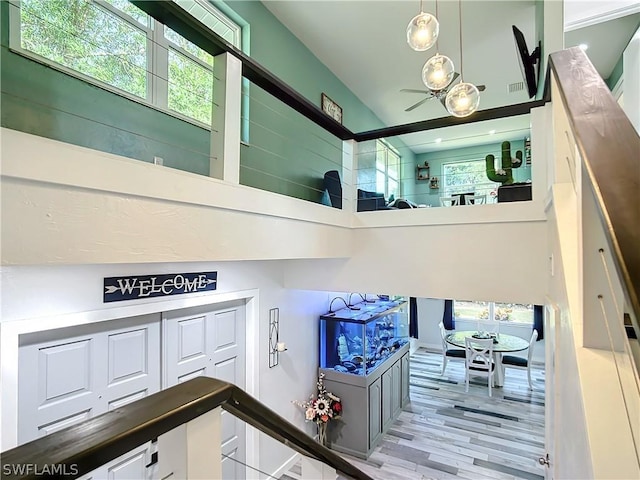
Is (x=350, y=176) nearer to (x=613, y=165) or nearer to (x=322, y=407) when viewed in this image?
(x=613, y=165)

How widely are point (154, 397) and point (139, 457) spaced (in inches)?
109

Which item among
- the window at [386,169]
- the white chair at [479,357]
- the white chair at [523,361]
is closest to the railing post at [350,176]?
the window at [386,169]

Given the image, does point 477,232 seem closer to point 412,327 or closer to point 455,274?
point 455,274

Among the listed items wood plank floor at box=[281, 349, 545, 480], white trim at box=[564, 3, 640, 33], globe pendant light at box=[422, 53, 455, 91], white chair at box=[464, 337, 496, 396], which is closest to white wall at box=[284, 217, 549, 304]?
globe pendant light at box=[422, 53, 455, 91]

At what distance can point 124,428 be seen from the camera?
16.8 inches

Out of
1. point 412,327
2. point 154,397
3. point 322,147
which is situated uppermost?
point 322,147

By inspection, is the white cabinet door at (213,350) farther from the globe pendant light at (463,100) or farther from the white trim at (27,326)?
the globe pendant light at (463,100)

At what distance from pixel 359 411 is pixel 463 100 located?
373cm

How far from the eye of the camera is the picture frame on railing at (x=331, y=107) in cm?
500

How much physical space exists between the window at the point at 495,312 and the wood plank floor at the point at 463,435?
1350 millimetres

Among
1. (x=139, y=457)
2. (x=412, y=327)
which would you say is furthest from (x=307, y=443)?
(x=412, y=327)

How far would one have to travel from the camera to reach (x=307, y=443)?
0.84 metres

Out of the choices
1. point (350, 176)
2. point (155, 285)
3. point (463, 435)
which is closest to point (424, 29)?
point (350, 176)

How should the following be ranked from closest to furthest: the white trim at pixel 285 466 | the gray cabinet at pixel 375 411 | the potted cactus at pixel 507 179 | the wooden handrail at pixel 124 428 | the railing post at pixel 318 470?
the wooden handrail at pixel 124 428
the railing post at pixel 318 470
the potted cactus at pixel 507 179
the white trim at pixel 285 466
the gray cabinet at pixel 375 411
